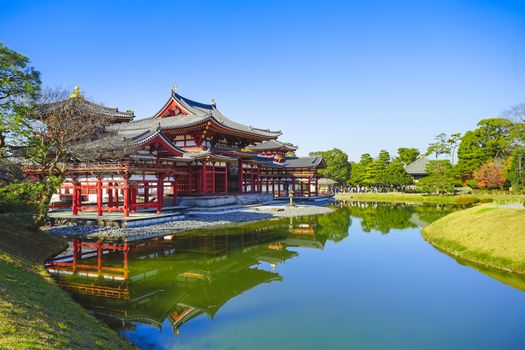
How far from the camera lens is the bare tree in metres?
16.4

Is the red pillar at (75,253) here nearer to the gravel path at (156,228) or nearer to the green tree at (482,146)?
the gravel path at (156,228)

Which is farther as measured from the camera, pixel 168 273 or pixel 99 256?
pixel 99 256

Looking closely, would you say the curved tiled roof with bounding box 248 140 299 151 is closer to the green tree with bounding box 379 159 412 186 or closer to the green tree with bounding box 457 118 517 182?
the green tree with bounding box 379 159 412 186

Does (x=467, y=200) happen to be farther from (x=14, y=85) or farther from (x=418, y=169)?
(x=14, y=85)

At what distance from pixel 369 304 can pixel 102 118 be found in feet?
64.7

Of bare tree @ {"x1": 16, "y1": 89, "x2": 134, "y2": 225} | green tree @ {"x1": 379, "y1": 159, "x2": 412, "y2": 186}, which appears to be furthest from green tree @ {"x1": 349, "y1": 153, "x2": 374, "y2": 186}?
bare tree @ {"x1": 16, "y1": 89, "x2": 134, "y2": 225}

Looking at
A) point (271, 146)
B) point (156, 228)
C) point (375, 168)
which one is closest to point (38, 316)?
point (156, 228)

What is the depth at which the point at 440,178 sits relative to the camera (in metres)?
54.2

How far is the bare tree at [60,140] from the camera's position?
53.9ft

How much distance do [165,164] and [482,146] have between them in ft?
186

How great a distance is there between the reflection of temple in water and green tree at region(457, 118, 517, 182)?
49.4 meters

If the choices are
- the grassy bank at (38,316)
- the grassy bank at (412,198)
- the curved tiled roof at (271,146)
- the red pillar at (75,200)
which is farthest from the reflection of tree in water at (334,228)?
the curved tiled roof at (271,146)

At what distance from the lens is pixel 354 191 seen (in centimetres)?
7556

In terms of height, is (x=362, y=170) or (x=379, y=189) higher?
(x=362, y=170)
